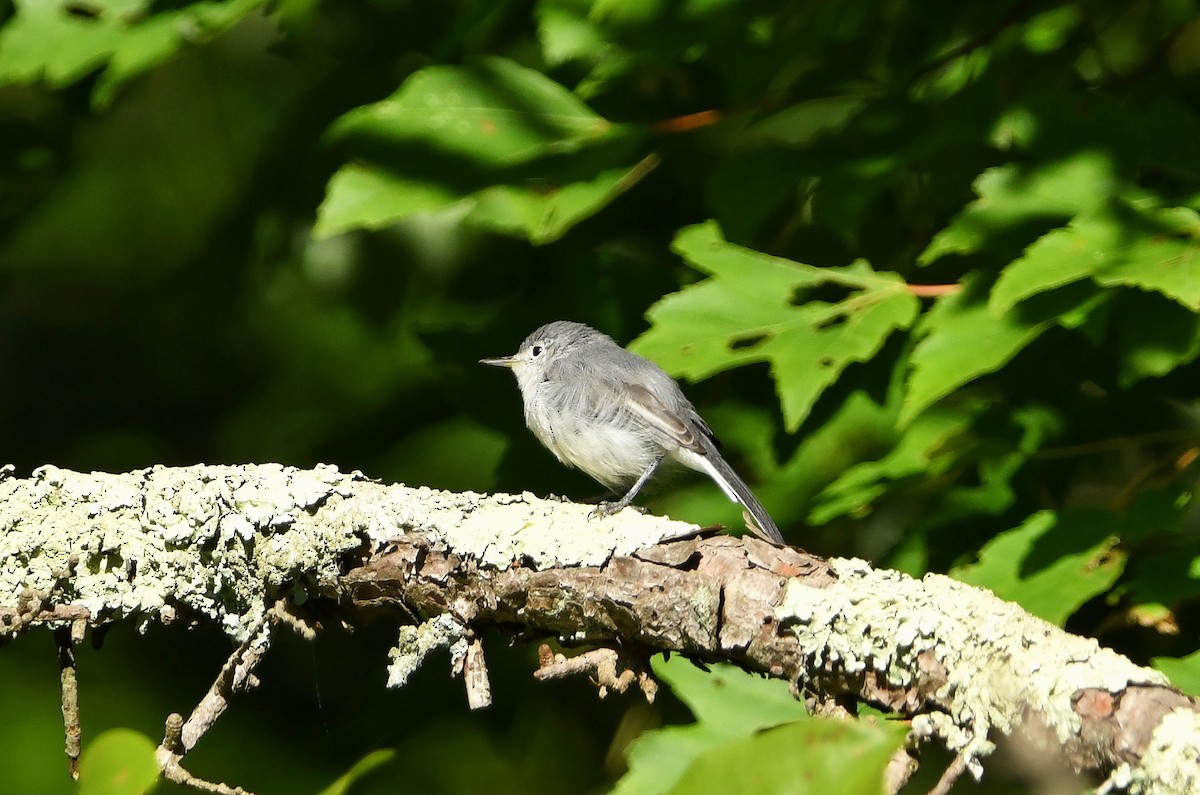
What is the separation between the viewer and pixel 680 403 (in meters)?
3.31

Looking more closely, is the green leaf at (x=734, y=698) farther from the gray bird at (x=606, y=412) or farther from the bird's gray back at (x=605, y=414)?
the bird's gray back at (x=605, y=414)

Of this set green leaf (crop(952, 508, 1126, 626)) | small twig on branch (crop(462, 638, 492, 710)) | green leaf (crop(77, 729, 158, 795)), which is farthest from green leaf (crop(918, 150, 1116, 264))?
green leaf (crop(77, 729, 158, 795))

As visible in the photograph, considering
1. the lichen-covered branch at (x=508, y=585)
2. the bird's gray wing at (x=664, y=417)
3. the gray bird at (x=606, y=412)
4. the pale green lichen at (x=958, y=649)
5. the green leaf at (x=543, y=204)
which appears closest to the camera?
the pale green lichen at (x=958, y=649)

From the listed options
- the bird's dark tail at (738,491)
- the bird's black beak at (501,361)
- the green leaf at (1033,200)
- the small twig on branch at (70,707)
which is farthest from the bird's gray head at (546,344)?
the small twig on branch at (70,707)

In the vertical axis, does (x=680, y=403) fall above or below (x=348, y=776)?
below

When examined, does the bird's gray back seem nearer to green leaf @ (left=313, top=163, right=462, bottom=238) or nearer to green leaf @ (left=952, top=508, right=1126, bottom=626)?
green leaf @ (left=313, top=163, right=462, bottom=238)

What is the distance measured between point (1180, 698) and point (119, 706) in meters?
3.19

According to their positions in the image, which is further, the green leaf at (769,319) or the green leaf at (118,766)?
the green leaf at (769,319)

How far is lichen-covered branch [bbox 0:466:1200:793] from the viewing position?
5.41 feet

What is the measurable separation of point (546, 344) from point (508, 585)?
1.45m

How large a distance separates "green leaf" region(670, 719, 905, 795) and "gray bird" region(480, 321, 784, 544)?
1802 mm

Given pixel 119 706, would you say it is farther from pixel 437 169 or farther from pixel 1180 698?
pixel 1180 698

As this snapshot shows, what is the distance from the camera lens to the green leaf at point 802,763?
0.80 meters

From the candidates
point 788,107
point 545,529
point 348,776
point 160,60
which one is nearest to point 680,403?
point 788,107
